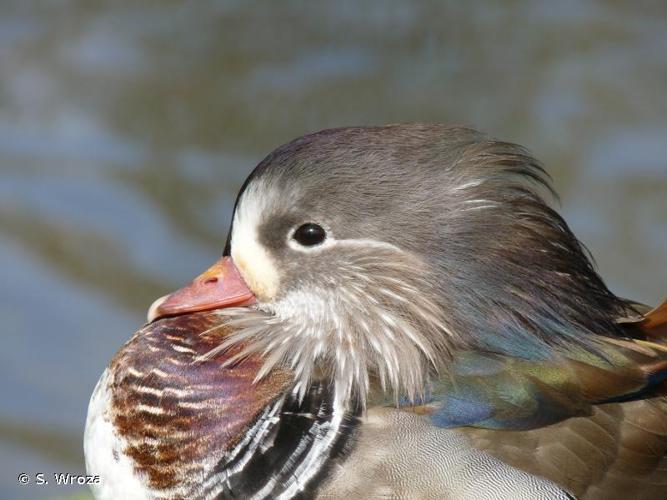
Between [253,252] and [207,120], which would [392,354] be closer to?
[253,252]

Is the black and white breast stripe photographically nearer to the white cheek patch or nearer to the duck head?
the duck head

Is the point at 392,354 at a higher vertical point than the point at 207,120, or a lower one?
higher

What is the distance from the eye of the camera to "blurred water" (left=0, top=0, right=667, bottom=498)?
16.3 ft

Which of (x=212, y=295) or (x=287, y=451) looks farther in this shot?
(x=212, y=295)

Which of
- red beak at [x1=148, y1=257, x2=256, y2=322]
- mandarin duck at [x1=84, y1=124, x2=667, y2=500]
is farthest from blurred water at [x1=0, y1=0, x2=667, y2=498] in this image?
mandarin duck at [x1=84, y1=124, x2=667, y2=500]

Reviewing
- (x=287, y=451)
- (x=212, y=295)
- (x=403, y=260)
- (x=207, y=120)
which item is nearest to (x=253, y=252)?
(x=212, y=295)

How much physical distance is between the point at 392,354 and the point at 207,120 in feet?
11.7

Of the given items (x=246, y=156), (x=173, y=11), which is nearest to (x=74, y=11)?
(x=173, y=11)

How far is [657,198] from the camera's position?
5387 millimetres

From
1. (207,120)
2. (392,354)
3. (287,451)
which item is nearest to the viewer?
(287,451)

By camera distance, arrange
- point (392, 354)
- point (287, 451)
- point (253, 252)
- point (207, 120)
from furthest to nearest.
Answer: point (207, 120)
point (253, 252)
point (392, 354)
point (287, 451)

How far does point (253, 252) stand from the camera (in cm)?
252

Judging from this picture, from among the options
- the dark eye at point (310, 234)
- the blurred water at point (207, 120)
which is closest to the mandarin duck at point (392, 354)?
the dark eye at point (310, 234)

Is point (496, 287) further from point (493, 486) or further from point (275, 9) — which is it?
point (275, 9)
